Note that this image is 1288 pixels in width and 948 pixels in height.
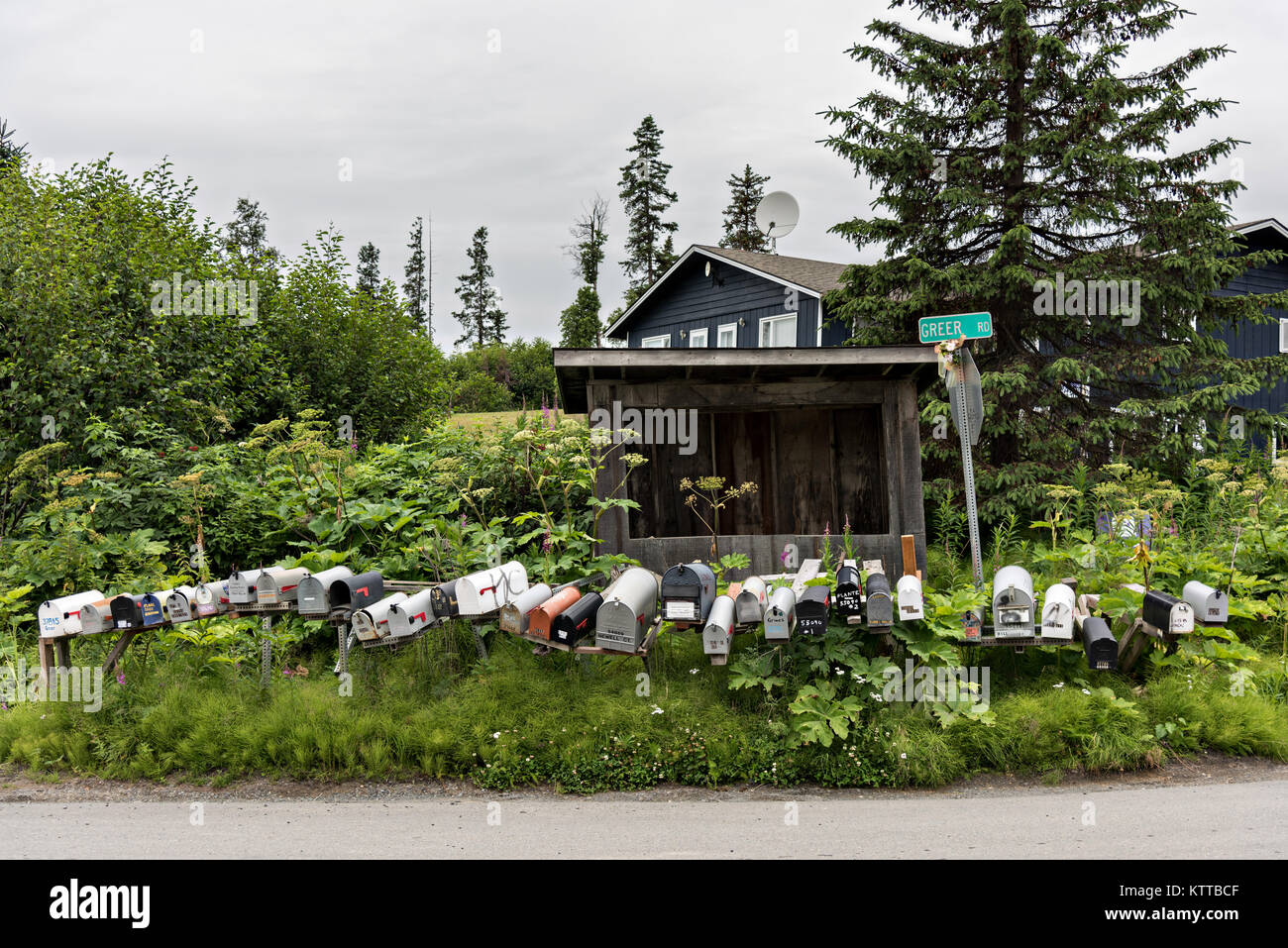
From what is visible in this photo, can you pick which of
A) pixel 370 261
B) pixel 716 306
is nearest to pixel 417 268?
pixel 370 261

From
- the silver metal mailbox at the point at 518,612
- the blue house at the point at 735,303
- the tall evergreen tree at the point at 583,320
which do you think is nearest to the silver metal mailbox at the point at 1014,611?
the silver metal mailbox at the point at 518,612

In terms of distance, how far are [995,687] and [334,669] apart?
432 cm

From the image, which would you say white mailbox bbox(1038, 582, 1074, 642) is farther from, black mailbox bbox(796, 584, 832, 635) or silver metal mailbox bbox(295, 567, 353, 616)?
silver metal mailbox bbox(295, 567, 353, 616)

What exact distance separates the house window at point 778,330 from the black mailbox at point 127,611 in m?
15.7

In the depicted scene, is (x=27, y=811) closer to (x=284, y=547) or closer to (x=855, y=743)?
(x=284, y=547)

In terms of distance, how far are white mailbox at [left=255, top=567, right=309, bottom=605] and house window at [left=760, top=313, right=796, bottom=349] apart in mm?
15228

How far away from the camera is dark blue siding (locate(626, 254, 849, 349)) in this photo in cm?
1917

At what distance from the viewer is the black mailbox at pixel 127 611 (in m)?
5.54

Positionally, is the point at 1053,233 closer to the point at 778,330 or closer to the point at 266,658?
the point at 778,330

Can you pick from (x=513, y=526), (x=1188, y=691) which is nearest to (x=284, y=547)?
(x=513, y=526)

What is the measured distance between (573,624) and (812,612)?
140cm

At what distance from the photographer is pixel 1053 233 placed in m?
11.5

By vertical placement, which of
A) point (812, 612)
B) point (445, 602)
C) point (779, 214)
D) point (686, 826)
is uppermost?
point (779, 214)

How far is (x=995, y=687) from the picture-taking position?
18.2 feet
